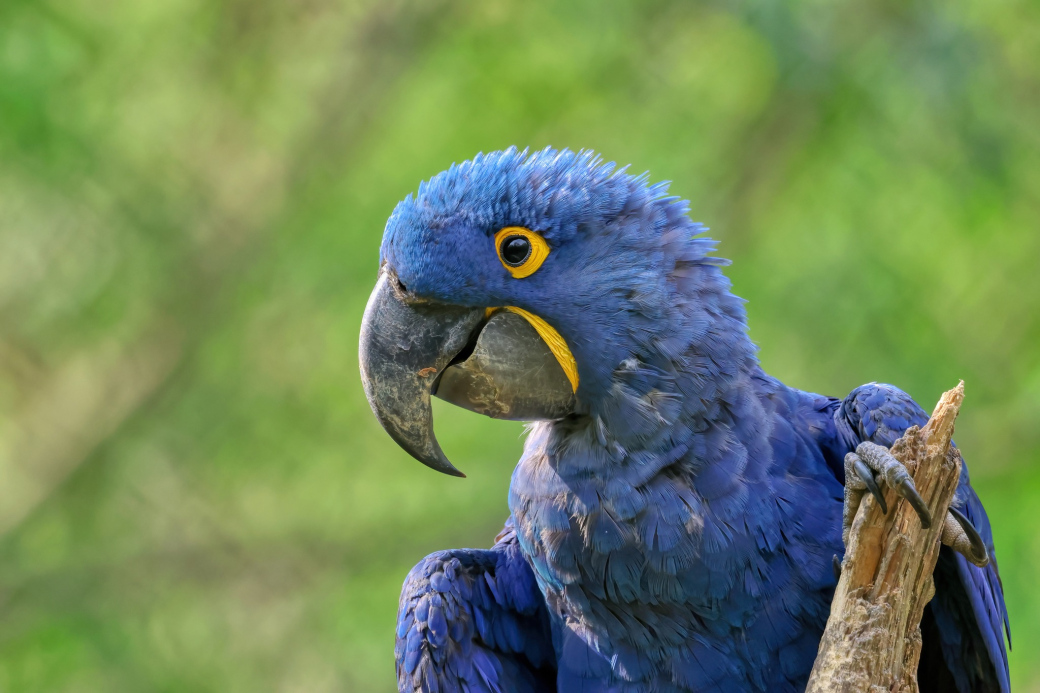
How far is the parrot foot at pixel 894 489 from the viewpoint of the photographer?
5.60 feet

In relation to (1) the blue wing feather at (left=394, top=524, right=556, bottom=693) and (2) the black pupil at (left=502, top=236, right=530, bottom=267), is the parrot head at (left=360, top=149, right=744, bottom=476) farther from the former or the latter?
(1) the blue wing feather at (left=394, top=524, right=556, bottom=693)

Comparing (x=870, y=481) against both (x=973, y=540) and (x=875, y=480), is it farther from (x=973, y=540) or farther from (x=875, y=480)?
(x=973, y=540)

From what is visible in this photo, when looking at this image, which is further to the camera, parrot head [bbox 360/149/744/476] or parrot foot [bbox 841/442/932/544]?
parrot head [bbox 360/149/744/476]

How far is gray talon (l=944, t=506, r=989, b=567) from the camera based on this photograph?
1.83 meters

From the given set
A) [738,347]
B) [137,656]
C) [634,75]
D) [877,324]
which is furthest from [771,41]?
[137,656]

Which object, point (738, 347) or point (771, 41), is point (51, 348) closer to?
point (771, 41)

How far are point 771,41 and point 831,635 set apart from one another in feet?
11.3

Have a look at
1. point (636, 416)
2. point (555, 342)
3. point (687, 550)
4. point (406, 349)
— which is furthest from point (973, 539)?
point (406, 349)

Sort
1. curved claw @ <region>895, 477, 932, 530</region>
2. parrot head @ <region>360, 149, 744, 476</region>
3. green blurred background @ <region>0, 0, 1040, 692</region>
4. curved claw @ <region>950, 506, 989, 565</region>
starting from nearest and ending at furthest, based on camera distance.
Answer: curved claw @ <region>895, 477, 932, 530</region> < curved claw @ <region>950, 506, 989, 565</region> < parrot head @ <region>360, 149, 744, 476</region> < green blurred background @ <region>0, 0, 1040, 692</region>

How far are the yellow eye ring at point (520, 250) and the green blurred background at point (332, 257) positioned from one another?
306cm

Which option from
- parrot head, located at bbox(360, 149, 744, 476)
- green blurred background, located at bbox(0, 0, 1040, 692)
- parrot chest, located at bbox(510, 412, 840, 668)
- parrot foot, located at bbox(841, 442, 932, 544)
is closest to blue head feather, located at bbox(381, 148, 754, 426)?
parrot head, located at bbox(360, 149, 744, 476)

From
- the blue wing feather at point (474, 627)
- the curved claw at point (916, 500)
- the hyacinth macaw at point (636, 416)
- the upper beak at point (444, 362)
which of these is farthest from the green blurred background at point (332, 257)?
the curved claw at point (916, 500)

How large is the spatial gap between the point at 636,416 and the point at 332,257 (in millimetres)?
3922

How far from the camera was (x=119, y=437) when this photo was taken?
233 inches
